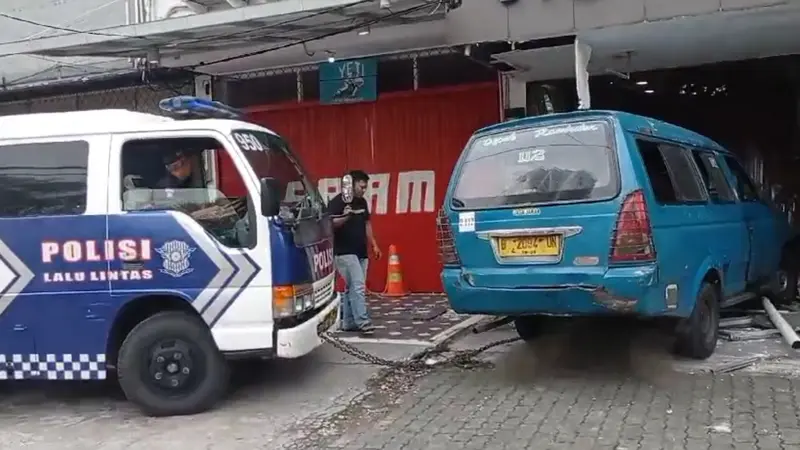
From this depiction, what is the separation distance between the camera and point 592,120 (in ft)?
20.1

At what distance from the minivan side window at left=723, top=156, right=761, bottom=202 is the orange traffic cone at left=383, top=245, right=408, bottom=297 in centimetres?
490

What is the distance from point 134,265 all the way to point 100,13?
8487mm

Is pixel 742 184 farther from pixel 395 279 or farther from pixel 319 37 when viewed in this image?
pixel 319 37

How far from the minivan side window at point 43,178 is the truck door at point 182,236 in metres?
0.29

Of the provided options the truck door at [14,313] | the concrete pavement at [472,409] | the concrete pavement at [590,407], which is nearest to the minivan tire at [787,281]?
the concrete pavement at [472,409]

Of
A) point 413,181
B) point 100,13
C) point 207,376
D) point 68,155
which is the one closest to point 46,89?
point 100,13

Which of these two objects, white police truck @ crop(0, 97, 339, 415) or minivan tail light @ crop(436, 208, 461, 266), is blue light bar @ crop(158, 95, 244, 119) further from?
minivan tail light @ crop(436, 208, 461, 266)

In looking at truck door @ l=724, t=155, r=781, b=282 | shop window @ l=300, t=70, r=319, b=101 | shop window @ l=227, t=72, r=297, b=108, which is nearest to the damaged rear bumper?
truck door @ l=724, t=155, r=781, b=282

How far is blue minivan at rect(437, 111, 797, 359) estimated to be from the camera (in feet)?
18.8

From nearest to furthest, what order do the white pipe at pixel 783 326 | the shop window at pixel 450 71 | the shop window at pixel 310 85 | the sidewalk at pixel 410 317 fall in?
the white pipe at pixel 783 326 → the sidewalk at pixel 410 317 → the shop window at pixel 450 71 → the shop window at pixel 310 85

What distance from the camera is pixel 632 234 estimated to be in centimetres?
570

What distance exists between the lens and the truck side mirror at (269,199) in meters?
5.72

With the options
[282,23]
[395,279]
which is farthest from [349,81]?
[395,279]

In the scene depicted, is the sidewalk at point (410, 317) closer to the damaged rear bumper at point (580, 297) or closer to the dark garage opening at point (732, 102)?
the damaged rear bumper at point (580, 297)
